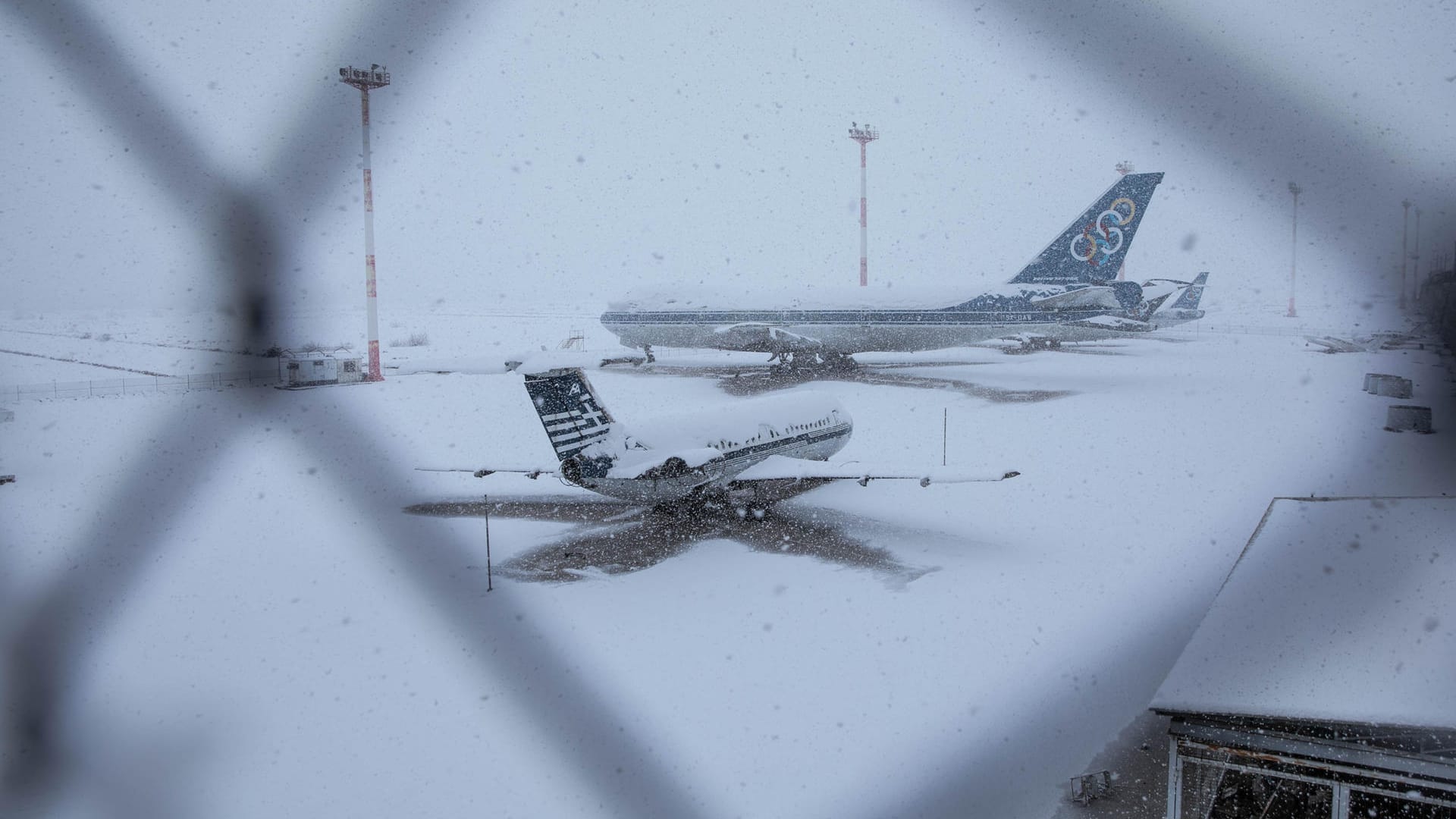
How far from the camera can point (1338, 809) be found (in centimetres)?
497

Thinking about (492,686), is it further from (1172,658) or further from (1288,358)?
(1288,358)

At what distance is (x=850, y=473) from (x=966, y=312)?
2055 centimetres

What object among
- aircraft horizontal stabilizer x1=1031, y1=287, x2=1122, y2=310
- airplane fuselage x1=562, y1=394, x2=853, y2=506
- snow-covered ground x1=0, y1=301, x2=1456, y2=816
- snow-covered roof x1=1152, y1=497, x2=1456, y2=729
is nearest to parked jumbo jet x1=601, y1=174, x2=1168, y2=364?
aircraft horizontal stabilizer x1=1031, y1=287, x2=1122, y2=310

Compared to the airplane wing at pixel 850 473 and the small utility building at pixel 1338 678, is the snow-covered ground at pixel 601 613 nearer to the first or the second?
the small utility building at pixel 1338 678

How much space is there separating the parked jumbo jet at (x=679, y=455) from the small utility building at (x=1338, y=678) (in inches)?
281

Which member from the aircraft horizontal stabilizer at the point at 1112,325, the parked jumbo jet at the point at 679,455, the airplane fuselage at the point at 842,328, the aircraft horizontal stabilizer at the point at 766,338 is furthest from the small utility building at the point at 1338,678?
the aircraft horizontal stabilizer at the point at 766,338

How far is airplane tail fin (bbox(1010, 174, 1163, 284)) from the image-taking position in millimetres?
33406

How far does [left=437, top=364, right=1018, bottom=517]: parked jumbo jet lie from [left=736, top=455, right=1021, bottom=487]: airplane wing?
2cm

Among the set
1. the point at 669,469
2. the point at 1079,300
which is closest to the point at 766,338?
the point at 1079,300

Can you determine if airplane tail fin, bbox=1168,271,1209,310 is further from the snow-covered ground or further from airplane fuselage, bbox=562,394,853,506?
airplane fuselage, bbox=562,394,853,506

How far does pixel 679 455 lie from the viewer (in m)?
15.2

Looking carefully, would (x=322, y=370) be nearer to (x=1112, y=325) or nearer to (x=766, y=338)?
(x=766, y=338)

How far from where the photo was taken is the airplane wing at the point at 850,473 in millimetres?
14109

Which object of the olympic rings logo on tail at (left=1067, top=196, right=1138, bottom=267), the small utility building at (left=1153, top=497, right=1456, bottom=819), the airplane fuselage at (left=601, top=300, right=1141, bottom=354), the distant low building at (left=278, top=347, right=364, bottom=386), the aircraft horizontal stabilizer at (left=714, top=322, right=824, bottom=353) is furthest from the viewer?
the aircraft horizontal stabilizer at (left=714, top=322, right=824, bottom=353)
